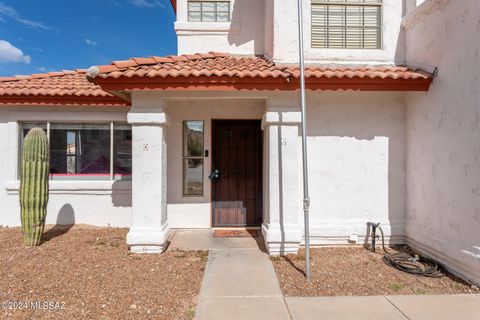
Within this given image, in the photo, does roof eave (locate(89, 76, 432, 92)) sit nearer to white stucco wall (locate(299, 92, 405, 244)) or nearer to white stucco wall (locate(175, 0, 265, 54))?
white stucco wall (locate(299, 92, 405, 244))

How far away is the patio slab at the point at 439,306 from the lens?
3423 millimetres

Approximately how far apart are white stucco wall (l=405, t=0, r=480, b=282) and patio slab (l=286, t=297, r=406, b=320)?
1639 millimetres

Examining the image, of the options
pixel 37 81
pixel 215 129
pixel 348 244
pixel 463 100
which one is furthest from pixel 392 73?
pixel 37 81

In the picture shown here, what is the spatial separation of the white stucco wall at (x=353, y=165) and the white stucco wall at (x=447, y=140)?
0.35 m

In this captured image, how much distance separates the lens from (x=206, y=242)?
6.03 meters

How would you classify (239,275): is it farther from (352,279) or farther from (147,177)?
(147,177)

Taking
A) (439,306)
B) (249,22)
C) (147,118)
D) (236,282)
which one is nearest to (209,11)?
(249,22)

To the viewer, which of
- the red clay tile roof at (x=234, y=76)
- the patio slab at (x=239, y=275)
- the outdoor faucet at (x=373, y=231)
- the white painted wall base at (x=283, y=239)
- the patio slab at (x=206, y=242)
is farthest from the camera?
the patio slab at (x=206, y=242)

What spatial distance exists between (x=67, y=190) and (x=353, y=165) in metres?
6.50

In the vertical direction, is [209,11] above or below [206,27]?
above

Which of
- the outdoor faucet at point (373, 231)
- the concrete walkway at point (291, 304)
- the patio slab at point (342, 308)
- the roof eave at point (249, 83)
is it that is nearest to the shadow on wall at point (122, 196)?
the roof eave at point (249, 83)

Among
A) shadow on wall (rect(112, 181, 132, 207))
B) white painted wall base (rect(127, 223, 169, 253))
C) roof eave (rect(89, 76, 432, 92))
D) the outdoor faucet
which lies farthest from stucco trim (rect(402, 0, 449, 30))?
shadow on wall (rect(112, 181, 132, 207))

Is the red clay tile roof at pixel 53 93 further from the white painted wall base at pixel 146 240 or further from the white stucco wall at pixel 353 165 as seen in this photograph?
the white stucco wall at pixel 353 165

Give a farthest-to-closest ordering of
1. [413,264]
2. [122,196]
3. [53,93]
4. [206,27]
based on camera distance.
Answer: [206,27]
[122,196]
[53,93]
[413,264]
